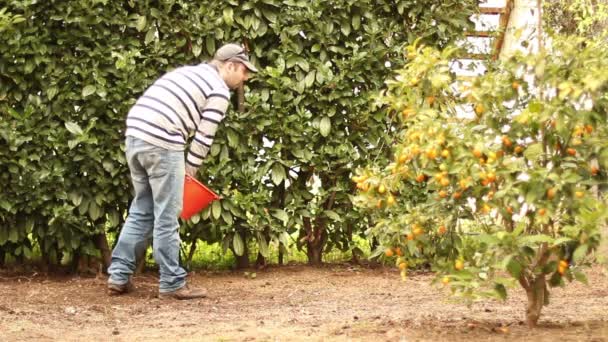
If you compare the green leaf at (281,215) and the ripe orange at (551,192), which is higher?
the green leaf at (281,215)

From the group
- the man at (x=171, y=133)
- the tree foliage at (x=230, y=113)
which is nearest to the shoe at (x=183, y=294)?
the man at (x=171, y=133)

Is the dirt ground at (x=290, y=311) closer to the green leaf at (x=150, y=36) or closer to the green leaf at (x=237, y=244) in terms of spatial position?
the green leaf at (x=237, y=244)

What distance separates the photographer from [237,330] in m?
5.61

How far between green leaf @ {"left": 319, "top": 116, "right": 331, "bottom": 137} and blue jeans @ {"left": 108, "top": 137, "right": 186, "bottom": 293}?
142 cm

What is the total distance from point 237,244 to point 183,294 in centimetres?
88

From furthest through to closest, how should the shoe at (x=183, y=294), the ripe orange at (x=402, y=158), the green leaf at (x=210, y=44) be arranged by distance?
the green leaf at (x=210, y=44)
the shoe at (x=183, y=294)
the ripe orange at (x=402, y=158)

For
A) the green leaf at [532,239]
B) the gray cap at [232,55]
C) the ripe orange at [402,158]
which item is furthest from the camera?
the gray cap at [232,55]

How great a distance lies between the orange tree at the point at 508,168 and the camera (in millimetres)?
4527

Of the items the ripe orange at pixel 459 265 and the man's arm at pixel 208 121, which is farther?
the man's arm at pixel 208 121

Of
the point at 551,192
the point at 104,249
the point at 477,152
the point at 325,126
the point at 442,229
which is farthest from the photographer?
the point at 104,249

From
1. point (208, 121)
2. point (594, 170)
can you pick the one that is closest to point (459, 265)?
point (594, 170)

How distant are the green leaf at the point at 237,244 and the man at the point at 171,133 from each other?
887 millimetres

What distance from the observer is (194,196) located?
6.54 meters

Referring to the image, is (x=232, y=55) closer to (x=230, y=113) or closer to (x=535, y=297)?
(x=230, y=113)
